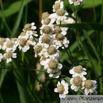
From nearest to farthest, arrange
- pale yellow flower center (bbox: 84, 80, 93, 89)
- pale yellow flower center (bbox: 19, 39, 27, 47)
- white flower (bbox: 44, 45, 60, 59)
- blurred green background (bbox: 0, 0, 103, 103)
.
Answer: pale yellow flower center (bbox: 84, 80, 93, 89) → white flower (bbox: 44, 45, 60, 59) → pale yellow flower center (bbox: 19, 39, 27, 47) → blurred green background (bbox: 0, 0, 103, 103)

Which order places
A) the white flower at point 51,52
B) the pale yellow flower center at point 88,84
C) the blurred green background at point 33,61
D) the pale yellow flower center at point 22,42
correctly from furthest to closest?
the blurred green background at point 33,61 → the pale yellow flower center at point 22,42 → the white flower at point 51,52 → the pale yellow flower center at point 88,84

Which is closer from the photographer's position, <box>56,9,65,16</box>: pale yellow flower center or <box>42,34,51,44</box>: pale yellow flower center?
<box>42,34,51,44</box>: pale yellow flower center

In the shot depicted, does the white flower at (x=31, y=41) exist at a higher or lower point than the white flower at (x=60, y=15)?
lower

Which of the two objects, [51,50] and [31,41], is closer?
[51,50]

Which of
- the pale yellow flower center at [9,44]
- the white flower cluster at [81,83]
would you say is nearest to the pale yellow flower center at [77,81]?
the white flower cluster at [81,83]

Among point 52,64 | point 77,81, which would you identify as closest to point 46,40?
point 52,64

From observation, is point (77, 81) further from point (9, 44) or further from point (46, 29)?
point (9, 44)

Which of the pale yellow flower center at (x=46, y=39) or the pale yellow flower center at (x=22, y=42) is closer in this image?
the pale yellow flower center at (x=46, y=39)

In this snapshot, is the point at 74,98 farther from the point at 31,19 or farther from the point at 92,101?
the point at 31,19

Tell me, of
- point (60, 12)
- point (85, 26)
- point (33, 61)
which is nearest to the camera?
point (85, 26)

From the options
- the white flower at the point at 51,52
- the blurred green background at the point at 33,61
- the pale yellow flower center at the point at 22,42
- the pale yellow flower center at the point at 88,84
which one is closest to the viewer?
the pale yellow flower center at the point at 88,84

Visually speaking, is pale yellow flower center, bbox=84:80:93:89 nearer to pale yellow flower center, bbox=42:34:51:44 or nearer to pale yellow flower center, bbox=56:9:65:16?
pale yellow flower center, bbox=42:34:51:44

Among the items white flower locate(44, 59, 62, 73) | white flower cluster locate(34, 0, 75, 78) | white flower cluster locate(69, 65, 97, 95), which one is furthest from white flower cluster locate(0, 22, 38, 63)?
white flower cluster locate(69, 65, 97, 95)

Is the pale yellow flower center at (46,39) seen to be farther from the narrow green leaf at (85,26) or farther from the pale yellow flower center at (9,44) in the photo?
the pale yellow flower center at (9,44)
